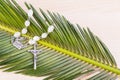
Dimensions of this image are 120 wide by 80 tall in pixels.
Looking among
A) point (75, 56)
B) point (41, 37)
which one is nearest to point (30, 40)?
point (41, 37)

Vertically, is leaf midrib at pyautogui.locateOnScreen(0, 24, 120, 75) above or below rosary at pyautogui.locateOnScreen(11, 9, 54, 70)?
below

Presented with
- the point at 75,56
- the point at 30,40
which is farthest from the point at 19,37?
the point at 75,56

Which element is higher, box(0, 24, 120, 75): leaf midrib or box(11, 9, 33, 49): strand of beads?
box(11, 9, 33, 49): strand of beads

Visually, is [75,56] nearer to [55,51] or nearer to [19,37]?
[55,51]

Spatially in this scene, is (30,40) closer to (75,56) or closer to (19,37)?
(19,37)

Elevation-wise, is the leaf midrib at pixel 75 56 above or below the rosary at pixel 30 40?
below

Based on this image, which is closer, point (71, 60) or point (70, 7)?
point (71, 60)

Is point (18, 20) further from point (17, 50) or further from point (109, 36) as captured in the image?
point (109, 36)

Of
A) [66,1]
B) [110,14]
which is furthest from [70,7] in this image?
[110,14]
